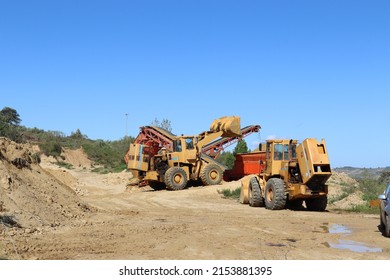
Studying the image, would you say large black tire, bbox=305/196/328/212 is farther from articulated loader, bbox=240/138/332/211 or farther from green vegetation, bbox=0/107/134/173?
green vegetation, bbox=0/107/134/173

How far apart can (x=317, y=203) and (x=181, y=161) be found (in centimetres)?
1138

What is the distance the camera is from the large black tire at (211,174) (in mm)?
29000

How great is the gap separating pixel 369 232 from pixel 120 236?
6156 mm

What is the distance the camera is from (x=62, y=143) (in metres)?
62.9

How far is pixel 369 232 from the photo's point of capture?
1246 cm

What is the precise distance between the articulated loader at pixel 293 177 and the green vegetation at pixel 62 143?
28509 millimetres

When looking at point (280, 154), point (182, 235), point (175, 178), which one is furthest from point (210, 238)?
point (175, 178)

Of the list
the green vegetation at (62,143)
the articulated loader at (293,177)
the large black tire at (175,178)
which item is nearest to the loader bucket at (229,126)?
the large black tire at (175,178)

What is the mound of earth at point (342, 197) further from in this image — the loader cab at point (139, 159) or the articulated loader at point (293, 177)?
the loader cab at point (139, 159)

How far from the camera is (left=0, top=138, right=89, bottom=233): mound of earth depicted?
12.0 meters

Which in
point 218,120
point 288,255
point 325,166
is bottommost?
point 288,255

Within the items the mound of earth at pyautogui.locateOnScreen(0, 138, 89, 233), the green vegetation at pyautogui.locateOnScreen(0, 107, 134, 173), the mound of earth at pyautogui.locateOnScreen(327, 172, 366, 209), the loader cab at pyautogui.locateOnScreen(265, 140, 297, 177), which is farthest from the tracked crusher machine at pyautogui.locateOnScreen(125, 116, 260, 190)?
the green vegetation at pyautogui.locateOnScreen(0, 107, 134, 173)
